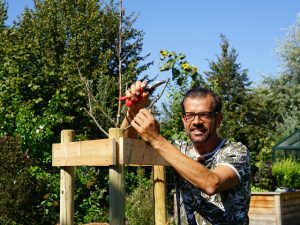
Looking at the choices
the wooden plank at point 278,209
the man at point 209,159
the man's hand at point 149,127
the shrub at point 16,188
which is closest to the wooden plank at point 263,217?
the wooden plank at point 278,209

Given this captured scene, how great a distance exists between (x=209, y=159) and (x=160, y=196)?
2.13m

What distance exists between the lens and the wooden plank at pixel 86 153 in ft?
8.73

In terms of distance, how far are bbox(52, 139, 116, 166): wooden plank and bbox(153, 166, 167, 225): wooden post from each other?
1210 millimetres

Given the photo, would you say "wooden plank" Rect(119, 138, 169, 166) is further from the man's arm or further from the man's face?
the man's arm

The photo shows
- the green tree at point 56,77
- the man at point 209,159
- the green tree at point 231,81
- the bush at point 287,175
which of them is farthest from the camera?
the green tree at point 231,81

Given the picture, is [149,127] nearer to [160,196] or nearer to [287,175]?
[160,196]

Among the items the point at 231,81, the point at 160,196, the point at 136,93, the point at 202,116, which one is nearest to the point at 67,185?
the point at 160,196

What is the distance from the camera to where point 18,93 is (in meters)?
11.7

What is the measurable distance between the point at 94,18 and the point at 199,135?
14040 mm

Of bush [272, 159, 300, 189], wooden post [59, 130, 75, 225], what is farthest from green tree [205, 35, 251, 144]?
wooden post [59, 130, 75, 225]

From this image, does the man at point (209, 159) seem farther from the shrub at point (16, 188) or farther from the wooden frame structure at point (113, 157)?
the shrub at point (16, 188)

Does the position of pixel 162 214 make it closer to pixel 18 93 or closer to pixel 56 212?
pixel 56 212

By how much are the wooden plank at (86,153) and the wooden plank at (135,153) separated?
0.18 feet

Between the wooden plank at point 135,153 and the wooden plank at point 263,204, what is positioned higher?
the wooden plank at point 135,153
